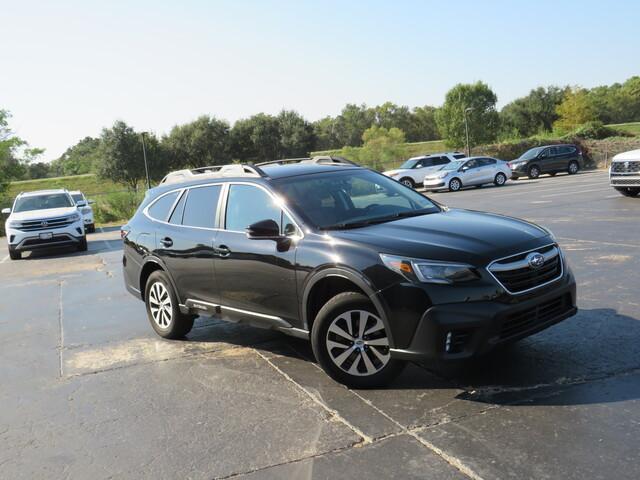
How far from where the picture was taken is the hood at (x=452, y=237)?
13.4ft

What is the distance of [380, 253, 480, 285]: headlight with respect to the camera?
3975 mm

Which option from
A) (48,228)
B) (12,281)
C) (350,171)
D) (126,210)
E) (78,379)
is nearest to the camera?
(78,379)

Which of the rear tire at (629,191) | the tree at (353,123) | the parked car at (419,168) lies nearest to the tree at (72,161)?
the tree at (353,123)

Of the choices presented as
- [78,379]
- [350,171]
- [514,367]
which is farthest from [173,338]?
[514,367]

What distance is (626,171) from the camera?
16.2 metres

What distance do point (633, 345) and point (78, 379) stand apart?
458cm

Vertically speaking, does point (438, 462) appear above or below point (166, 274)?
below

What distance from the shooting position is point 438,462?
3246 millimetres

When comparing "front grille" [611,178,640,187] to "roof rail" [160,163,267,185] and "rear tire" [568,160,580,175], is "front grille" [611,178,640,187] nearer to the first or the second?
"roof rail" [160,163,267,185]

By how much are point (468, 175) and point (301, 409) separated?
27.6 m

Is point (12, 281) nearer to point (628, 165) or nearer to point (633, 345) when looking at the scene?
point (633, 345)

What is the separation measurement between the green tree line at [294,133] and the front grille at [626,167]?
113 ft

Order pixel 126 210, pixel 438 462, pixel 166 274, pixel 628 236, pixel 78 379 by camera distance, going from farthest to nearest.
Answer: pixel 126 210 < pixel 628 236 < pixel 166 274 < pixel 78 379 < pixel 438 462

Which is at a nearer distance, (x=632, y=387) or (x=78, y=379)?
(x=632, y=387)
